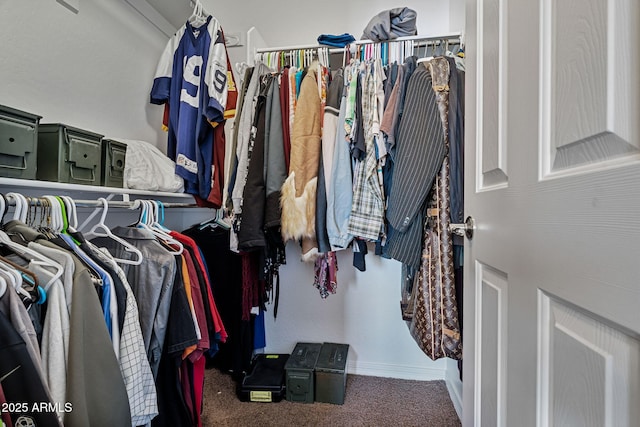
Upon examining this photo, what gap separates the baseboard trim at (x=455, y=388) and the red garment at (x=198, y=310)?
4.10 ft

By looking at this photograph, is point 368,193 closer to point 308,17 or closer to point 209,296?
point 209,296

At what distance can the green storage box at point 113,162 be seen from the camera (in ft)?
4.06

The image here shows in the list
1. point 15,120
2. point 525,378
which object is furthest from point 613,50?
point 15,120

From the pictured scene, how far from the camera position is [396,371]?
1.87 meters

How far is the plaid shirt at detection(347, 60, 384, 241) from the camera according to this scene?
1.28m

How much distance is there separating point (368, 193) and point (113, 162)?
1.05m

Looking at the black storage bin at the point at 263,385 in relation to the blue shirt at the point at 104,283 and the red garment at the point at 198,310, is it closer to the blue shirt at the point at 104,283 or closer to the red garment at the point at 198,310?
the red garment at the point at 198,310

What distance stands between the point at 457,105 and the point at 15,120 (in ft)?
4.82

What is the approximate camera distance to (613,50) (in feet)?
1.20

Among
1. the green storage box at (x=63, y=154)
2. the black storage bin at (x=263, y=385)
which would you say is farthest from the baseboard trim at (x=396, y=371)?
the green storage box at (x=63, y=154)

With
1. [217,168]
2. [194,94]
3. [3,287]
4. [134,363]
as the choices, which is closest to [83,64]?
[194,94]

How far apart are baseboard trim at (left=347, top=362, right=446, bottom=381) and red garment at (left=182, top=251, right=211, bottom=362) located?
112cm

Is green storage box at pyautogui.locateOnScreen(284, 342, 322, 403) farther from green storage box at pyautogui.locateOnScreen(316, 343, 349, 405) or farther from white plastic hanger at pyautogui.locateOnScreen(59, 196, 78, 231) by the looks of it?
white plastic hanger at pyautogui.locateOnScreen(59, 196, 78, 231)

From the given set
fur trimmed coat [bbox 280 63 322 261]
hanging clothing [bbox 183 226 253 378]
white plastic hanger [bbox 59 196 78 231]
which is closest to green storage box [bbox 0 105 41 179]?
white plastic hanger [bbox 59 196 78 231]
